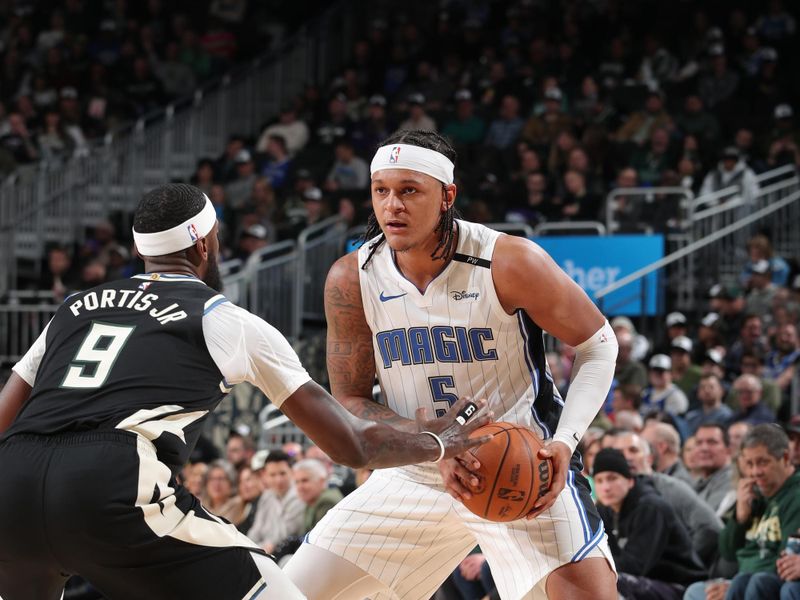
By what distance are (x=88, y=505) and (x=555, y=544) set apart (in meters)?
1.87

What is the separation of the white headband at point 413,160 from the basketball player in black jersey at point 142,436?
3.43 ft

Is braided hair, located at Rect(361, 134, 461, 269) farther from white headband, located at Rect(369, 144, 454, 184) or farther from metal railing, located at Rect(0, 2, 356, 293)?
metal railing, located at Rect(0, 2, 356, 293)

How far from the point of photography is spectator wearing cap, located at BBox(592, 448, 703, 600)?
7918 millimetres

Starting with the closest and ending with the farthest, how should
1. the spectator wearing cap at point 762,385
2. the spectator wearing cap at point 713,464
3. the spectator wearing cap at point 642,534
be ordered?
the spectator wearing cap at point 642,534 < the spectator wearing cap at point 713,464 < the spectator wearing cap at point 762,385

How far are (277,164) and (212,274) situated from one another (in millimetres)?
13795

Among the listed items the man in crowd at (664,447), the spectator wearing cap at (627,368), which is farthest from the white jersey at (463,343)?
the spectator wearing cap at (627,368)

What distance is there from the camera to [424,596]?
18.1 feet

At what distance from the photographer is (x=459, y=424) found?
15.7 ft

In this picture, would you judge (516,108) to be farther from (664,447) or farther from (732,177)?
(664,447)

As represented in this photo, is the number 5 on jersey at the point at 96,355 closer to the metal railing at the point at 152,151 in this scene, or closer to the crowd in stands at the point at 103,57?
the metal railing at the point at 152,151

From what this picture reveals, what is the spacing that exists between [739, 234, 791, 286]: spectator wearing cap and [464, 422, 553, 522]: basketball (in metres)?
9.16

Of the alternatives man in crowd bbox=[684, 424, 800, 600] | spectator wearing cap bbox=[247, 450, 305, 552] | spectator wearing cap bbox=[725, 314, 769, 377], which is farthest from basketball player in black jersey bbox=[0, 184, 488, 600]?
spectator wearing cap bbox=[725, 314, 769, 377]

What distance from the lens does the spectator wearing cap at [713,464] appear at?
9031mm

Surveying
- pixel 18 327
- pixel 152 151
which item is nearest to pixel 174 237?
→ pixel 18 327
